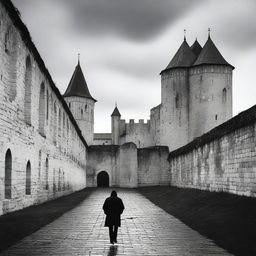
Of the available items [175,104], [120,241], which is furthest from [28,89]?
[175,104]

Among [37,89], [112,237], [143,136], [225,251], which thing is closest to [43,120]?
[37,89]

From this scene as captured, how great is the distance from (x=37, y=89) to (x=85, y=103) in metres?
53.4

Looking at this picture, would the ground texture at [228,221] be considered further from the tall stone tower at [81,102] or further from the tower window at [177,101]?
the tall stone tower at [81,102]

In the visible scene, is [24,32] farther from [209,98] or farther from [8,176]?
[209,98]

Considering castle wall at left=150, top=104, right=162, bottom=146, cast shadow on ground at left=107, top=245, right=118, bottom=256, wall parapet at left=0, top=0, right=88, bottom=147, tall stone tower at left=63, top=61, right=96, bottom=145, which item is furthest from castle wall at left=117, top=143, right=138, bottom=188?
cast shadow on ground at left=107, top=245, right=118, bottom=256

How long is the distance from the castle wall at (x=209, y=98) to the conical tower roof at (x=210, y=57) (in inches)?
22.8

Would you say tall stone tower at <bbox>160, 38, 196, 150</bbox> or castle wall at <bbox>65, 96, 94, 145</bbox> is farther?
castle wall at <bbox>65, 96, 94, 145</bbox>

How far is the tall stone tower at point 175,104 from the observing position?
57.0 metres

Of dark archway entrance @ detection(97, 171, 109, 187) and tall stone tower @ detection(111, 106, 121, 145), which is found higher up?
tall stone tower @ detection(111, 106, 121, 145)

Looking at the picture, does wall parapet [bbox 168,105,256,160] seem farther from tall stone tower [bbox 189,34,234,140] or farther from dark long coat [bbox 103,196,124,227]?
tall stone tower [bbox 189,34,234,140]

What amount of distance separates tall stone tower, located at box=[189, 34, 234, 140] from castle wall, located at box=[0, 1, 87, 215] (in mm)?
30398

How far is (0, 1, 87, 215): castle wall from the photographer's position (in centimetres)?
1422

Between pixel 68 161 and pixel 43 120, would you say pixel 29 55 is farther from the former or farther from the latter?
pixel 68 161

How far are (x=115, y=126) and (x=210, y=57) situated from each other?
30.4m
